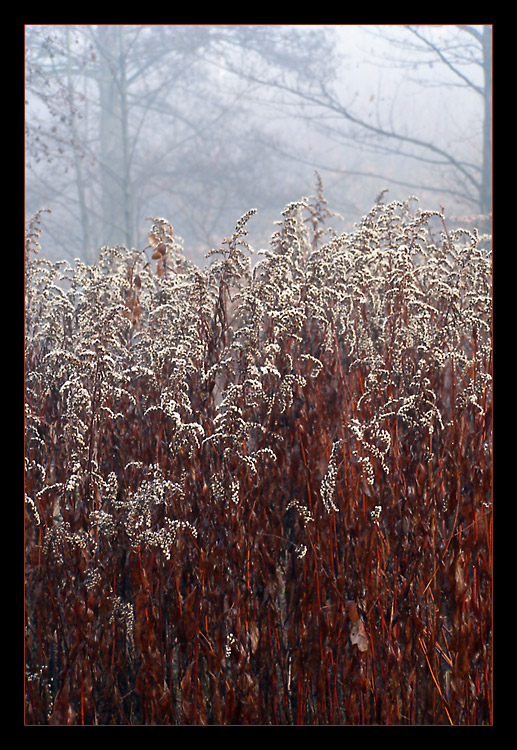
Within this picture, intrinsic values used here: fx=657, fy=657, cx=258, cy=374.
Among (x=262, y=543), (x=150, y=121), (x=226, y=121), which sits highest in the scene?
(x=150, y=121)

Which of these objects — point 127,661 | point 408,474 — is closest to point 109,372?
point 127,661

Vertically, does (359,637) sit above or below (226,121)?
below

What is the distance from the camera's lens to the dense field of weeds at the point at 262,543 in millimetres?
2066

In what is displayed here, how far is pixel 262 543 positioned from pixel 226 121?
976 cm

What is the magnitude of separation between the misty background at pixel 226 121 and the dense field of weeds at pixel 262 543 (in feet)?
18.2

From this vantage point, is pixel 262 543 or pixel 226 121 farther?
pixel 226 121

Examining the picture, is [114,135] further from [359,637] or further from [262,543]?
[359,637]

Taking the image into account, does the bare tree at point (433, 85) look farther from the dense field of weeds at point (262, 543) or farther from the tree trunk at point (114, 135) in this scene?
the dense field of weeds at point (262, 543)

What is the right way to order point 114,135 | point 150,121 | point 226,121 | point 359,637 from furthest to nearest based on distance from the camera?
point 150,121
point 226,121
point 114,135
point 359,637

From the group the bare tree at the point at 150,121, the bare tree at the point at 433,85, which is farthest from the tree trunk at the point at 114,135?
the bare tree at the point at 433,85

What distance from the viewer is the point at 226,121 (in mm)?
10758

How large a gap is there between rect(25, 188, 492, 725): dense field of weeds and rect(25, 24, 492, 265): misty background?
Result: 556 centimetres

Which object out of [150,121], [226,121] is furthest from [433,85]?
[150,121]
